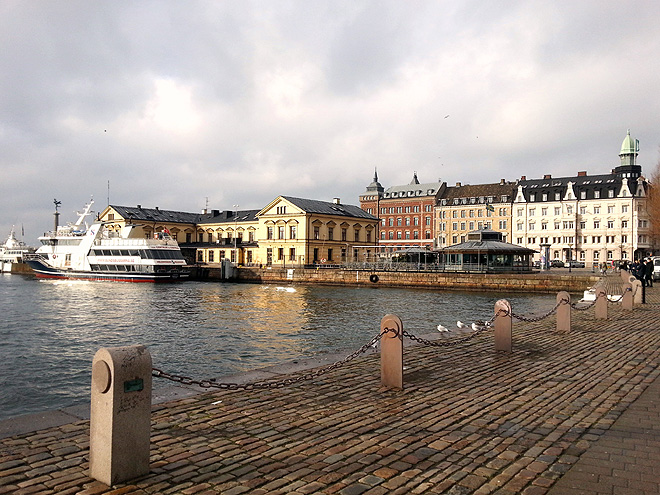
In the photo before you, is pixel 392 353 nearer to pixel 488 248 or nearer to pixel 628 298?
pixel 628 298

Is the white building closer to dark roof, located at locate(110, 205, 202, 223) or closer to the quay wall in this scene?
the quay wall

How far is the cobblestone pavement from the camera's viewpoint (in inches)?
195

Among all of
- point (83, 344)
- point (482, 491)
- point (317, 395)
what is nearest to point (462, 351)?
point (317, 395)

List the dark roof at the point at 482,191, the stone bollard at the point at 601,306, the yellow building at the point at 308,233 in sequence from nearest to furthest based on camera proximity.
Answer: the stone bollard at the point at 601,306 < the yellow building at the point at 308,233 < the dark roof at the point at 482,191

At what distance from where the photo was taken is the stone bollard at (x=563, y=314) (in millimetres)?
14992

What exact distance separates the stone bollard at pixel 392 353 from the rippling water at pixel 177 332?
4.52 m

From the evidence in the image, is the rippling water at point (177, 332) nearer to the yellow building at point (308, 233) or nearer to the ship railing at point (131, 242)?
the ship railing at point (131, 242)

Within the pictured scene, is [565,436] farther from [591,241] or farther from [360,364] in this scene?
[591,241]

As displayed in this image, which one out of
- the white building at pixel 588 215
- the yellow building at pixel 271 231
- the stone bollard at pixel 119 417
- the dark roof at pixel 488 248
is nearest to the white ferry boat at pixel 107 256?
the yellow building at pixel 271 231

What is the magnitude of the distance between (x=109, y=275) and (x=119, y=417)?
62481 mm

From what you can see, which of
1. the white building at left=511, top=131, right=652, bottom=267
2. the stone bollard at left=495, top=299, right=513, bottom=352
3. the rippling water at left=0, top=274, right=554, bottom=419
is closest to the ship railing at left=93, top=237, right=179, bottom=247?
the rippling water at left=0, top=274, right=554, bottom=419

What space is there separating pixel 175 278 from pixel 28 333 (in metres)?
41.1

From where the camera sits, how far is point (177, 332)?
849 inches

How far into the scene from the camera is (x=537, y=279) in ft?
156
